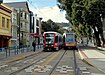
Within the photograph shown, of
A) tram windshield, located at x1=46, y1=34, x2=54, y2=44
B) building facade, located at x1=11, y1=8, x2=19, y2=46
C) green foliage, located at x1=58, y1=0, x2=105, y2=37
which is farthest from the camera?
building facade, located at x1=11, y1=8, x2=19, y2=46

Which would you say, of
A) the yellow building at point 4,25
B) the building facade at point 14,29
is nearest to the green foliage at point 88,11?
the building facade at point 14,29

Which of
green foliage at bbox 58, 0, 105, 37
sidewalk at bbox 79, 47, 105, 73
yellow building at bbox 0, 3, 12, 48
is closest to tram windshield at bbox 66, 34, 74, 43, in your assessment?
green foliage at bbox 58, 0, 105, 37

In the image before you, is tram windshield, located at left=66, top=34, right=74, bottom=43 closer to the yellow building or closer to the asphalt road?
the yellow building

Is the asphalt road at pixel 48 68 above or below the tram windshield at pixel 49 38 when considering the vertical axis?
below

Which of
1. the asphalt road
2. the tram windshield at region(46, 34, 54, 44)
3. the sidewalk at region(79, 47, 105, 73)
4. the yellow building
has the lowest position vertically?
the asphalt road

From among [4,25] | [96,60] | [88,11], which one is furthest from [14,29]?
[96,60]

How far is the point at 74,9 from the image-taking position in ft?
176

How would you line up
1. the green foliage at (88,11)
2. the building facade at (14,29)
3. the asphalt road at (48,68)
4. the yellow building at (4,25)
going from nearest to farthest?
the asphalt road at (48,68) → the yellow building at (4,25) → the green foliage at (88,11) → the building facade at (14,29)

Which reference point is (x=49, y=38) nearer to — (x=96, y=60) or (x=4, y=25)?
(x=4, y=25)

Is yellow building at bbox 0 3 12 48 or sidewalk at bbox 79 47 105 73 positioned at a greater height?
yellow building at bbox 0 3 12 48

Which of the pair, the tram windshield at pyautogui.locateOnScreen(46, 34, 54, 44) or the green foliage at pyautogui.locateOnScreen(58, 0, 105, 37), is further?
the green foliage at pyautogui.locateOnScreen(58, 0, 105, 37)

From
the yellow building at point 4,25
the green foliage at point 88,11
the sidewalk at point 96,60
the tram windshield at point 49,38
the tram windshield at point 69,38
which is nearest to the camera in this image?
the sidewalk at point 96,60

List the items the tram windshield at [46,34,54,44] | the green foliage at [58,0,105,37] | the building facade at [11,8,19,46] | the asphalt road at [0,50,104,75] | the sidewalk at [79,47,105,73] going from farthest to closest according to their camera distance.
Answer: the building facade at [11,8,19,46] → the green foliage at [58,0,105,37] → the tram windshield at [46,34,54,44] → the sidewalk at [79,47,105,73] → the asphalt road at [0,50,104,75]

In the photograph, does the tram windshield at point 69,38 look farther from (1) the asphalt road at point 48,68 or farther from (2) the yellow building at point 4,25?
(1) the asphalt road at point 48,68
